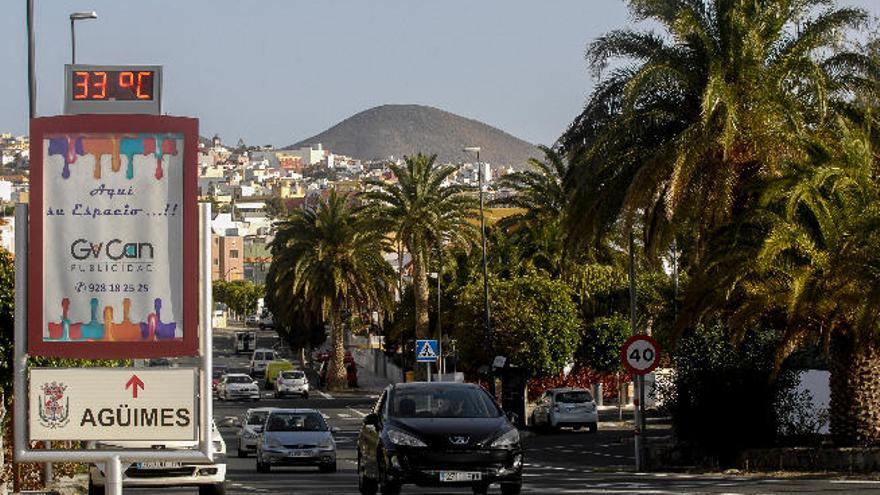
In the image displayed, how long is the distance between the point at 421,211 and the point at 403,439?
51031 millimetres

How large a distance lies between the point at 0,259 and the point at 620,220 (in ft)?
66.1

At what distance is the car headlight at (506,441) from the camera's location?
72.4 ft

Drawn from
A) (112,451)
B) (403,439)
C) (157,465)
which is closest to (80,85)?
(112,451)

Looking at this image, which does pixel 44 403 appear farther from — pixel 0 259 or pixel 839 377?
pixel 839 377

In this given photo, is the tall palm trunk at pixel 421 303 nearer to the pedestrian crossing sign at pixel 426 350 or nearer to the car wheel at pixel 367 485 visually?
the pedestrian crossing sign at pixel 426 350

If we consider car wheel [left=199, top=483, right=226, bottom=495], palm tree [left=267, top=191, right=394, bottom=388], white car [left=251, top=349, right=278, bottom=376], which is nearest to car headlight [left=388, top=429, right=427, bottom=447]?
car wheel [left=199, top=483, right=226, bottom=495]

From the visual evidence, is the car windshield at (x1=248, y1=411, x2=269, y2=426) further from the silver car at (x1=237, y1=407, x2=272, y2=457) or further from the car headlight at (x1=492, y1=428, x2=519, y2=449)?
the car headlight at (x1=492, y1=428, x2=519, y2=449)

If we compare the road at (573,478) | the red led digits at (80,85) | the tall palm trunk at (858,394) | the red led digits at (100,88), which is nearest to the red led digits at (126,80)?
the red led digits at (100,88)

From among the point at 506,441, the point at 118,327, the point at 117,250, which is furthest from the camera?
the point at 506,441

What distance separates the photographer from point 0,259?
2341 cm

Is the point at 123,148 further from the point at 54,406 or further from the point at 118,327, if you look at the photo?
the point at 54,406

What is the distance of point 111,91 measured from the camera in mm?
12453

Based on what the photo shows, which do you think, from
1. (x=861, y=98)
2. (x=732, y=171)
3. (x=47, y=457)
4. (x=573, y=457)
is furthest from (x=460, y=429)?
(x=573, y=457)

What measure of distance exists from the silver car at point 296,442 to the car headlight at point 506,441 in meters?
15.0
